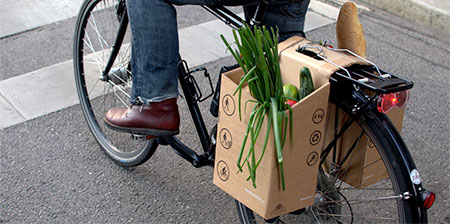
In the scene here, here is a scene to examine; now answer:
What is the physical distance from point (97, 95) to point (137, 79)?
1496 millimetres

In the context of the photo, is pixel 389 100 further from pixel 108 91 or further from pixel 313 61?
pixel 108 91

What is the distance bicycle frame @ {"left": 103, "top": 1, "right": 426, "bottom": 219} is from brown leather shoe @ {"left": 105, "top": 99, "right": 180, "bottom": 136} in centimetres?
10

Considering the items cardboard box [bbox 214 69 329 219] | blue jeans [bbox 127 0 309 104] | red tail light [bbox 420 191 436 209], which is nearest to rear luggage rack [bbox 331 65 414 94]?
cardboard box [bbox 214 69 329 219]

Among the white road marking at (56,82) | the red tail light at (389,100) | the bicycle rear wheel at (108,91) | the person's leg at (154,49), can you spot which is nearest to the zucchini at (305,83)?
the red tail light at (389,100)

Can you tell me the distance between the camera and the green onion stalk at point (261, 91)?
75.0 inches

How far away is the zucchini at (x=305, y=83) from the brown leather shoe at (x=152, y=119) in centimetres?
93

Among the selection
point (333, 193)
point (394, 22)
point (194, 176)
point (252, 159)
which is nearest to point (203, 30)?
point (394, 22)

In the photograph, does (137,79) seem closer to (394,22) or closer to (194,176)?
(194,176)

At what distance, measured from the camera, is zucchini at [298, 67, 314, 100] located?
6.46 feet

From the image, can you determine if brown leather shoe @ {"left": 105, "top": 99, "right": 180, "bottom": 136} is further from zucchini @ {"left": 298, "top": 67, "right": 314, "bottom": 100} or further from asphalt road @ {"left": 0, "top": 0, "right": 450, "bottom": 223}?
zucchini @ {"left": 298, "top": 67, "right": 314, "bottom": 100}

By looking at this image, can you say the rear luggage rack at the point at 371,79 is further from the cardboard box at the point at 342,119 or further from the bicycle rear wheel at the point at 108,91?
the bicycle rear wheel at the point at 108,91

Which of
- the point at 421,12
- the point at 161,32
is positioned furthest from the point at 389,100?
the point at 421,12

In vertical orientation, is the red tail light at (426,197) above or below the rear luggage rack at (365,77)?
below

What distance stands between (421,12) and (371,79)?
11.9 ft
